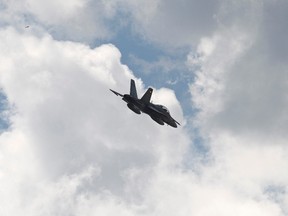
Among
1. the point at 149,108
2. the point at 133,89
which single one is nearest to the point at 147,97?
the point at 149,108

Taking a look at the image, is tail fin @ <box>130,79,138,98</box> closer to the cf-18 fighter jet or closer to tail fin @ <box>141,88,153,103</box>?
the cf-18 fighter jet

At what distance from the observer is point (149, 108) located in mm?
107688

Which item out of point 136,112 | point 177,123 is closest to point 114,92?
point 136,112

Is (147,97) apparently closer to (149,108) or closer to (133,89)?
(149,108)

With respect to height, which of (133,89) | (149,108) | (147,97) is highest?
(133,89)

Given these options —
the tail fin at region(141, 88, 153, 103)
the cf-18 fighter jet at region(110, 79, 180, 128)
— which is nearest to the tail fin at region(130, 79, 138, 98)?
the cf-18 fighter jet at region(110, 79, 180, 128)

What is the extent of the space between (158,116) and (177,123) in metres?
5.93

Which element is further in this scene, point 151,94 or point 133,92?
point 133,92

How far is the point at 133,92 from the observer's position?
121688 mm

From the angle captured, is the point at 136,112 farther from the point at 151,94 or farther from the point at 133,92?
the point at 133,92

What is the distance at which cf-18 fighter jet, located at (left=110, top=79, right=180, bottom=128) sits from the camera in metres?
107

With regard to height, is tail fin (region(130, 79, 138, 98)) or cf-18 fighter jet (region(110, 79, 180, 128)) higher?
tail fin (region(130, 79, 138, 98))

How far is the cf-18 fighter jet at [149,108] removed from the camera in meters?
A: 107

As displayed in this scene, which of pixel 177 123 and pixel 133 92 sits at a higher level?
pixel 133 92
